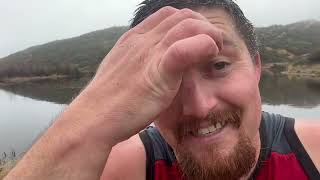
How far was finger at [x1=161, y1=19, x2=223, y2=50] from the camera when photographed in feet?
7.20

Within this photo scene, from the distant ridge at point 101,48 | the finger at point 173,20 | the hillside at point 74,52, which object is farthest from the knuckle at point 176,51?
the hillside at point 74,52

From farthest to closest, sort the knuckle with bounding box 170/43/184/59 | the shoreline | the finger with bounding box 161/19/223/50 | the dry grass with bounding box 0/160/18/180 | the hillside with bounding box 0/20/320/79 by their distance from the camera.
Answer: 1. the hillside with bounding box 0/20/320/79
2. the shoreline
3. the dry grass with bounding box 0/160/18/180
4. the finger with bounding box 161/19/223/50
5. the knuckle with bounding box 170/43/184/59

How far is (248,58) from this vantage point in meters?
2.88

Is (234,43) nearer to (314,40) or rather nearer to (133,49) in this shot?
(133,49)

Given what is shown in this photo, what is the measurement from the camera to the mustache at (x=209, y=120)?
243cm

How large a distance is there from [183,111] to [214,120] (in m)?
0.18

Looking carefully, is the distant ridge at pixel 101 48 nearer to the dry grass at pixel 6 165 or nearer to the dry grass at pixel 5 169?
the dry grass at pixel 6 165

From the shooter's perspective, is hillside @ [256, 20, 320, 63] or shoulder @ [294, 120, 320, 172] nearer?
shoulder @ [294, 120, 320, 172]

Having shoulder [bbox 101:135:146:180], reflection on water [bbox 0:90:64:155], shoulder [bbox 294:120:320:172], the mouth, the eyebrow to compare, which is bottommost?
reflection on water [bbox 0:90:64:155]

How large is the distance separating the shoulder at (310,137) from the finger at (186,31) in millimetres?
1189

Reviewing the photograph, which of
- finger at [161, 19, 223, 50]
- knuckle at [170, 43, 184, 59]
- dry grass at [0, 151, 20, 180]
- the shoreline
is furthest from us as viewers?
the shoreline

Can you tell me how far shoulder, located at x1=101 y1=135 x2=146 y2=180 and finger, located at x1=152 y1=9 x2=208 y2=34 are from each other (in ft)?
3.75

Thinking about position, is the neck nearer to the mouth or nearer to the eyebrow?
the mouth

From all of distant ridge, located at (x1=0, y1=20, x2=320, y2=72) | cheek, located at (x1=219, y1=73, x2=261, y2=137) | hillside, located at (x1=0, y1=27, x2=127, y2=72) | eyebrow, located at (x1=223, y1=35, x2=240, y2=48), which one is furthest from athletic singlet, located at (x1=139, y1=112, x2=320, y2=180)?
hillside, located at (x1=0, y1=27, x2=127, y2=72)
